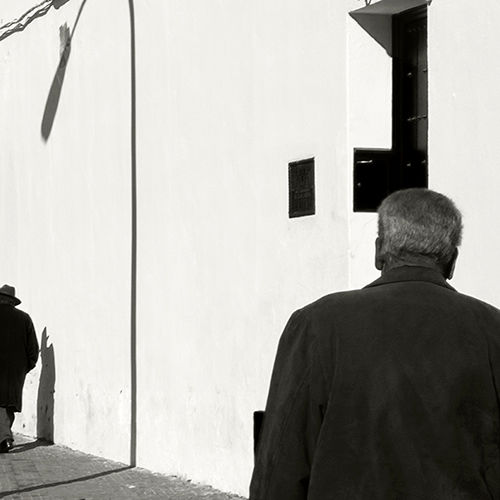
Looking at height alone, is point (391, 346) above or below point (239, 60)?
below

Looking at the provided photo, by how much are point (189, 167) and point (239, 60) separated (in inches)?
49.8

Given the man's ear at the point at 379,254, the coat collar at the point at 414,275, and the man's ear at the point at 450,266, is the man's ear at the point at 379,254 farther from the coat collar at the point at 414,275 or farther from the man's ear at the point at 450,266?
the man's ear at the point at 450,266

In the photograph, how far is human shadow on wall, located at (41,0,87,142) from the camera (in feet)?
50.7

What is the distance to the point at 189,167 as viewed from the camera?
11906 millimetres

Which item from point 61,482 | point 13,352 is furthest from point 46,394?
point 61,482

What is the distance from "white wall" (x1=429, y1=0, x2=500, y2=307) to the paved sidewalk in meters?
3.77

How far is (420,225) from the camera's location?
12.7ft

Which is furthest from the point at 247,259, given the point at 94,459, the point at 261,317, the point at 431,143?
the point at 94,459

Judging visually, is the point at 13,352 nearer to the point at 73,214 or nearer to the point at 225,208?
the point at 73,214

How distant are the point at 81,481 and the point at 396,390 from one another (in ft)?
29.7

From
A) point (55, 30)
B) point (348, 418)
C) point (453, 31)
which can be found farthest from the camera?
point (55, 30)

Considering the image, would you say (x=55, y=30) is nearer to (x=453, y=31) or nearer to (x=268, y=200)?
(x=268, y=200)

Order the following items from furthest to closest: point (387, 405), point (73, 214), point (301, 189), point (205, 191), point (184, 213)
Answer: point (73, 214) → point (184, 213) → point (205, 191) → point (301, 189) → point (387, 405)

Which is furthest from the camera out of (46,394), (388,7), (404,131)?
(46,394)
